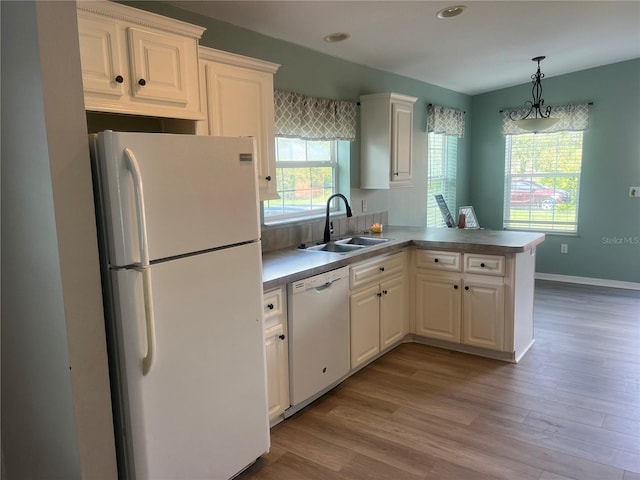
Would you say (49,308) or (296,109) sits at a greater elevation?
(296,109)

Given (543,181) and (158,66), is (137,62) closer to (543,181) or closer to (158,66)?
(158,66)

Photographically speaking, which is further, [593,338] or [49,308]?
[593,338]

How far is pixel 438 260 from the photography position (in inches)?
140

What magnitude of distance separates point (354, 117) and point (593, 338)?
269 centimetres

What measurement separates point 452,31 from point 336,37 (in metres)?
0.92

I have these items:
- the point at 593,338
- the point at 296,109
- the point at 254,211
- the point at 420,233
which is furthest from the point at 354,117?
the point at 593,338

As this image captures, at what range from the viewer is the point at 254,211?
2.04 metres

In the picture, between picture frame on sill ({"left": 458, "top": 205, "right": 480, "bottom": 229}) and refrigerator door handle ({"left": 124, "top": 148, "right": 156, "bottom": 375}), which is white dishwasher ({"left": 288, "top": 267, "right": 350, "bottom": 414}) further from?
picture frame on sill ({"left": 458, "top": 205, "right": 480, "bottom": 229})

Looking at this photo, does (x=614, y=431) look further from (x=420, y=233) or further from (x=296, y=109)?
(x=296, y=109)

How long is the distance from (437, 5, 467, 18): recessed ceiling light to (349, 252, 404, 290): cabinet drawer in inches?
66.9

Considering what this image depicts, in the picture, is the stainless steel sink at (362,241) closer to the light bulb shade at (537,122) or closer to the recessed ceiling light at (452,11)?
the recessed ceiling light at (452,11)

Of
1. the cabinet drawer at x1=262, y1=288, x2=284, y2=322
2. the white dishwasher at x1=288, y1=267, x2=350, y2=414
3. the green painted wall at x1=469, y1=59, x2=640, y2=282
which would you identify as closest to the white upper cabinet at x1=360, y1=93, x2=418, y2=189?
the white dishwasher at x1=288, y1=267, x2=350, y2=414

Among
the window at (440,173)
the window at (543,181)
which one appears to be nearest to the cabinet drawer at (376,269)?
the window at (440,173)

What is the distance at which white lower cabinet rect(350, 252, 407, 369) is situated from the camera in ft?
10.1
